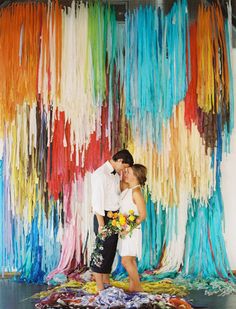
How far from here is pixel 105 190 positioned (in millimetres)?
4715

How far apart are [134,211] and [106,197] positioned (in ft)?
0.80

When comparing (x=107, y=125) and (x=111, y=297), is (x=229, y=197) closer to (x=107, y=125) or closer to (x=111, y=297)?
(x=107, y=125)

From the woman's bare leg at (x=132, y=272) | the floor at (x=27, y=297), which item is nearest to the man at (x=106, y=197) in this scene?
the woman's bare leg at (x=132, y=272)

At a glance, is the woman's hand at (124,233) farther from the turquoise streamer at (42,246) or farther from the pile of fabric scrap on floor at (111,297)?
the turquoise streamer at (42,246)

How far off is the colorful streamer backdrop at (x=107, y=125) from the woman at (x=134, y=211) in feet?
2.09

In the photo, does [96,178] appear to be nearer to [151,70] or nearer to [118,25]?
[151,70]

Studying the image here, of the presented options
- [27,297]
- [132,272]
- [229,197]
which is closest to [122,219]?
[132,272]

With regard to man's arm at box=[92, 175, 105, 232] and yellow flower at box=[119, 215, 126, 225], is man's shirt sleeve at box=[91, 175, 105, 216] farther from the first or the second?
yellow flower at box=[119, 215, 126, 225]

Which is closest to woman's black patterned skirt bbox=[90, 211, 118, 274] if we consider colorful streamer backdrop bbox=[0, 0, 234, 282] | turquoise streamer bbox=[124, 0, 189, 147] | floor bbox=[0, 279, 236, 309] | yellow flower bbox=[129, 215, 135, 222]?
yellow flower bbox=[129, 215, 135, 222]

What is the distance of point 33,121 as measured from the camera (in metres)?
5.46

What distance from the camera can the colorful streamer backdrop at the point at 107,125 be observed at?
5418mm

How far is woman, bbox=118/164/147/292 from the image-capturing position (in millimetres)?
4773

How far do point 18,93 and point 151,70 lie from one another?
1.16m

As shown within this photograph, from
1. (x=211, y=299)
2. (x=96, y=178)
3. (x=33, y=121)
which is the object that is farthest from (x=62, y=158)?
(x=211, y=299)
